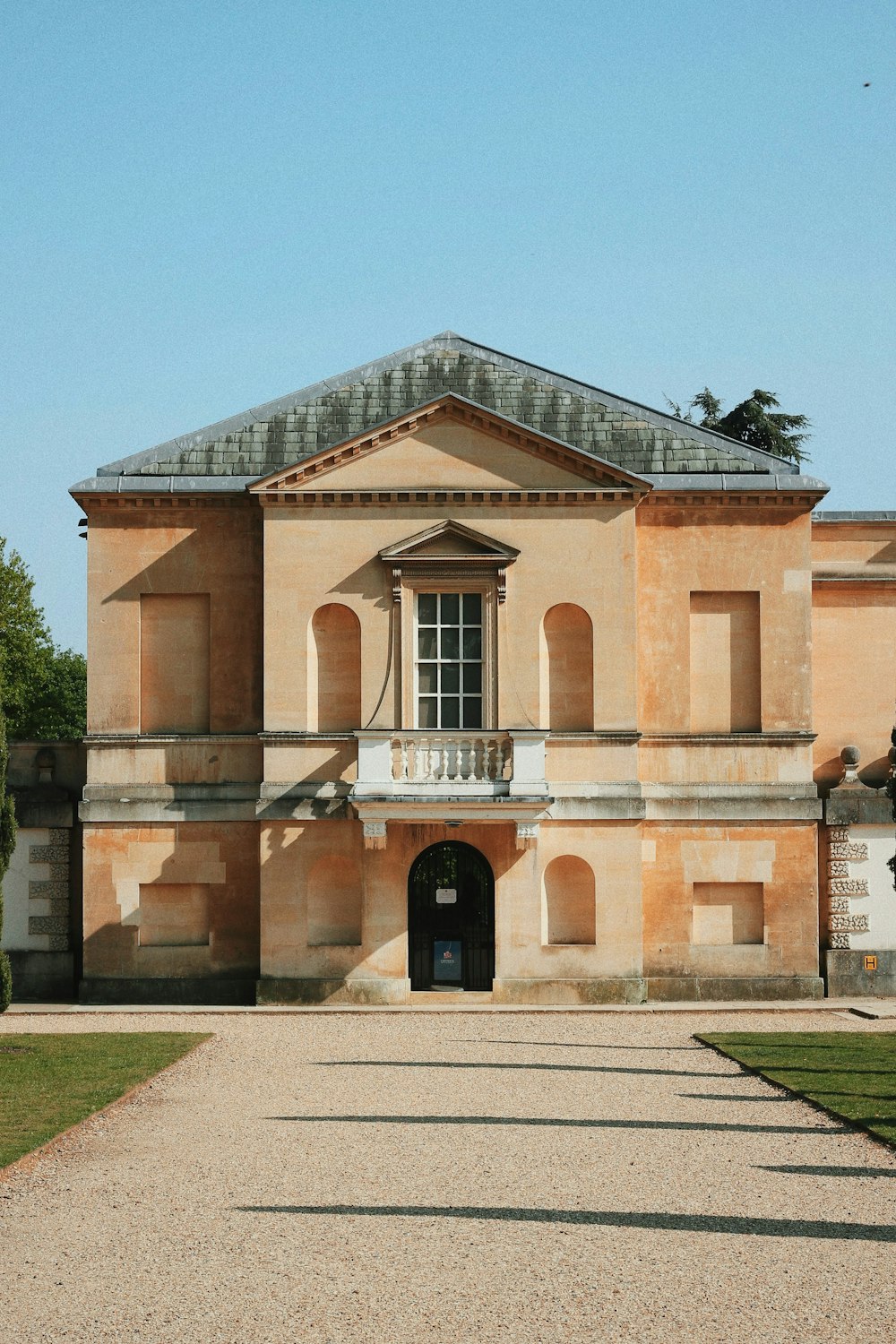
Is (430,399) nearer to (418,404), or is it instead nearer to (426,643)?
(418,404)

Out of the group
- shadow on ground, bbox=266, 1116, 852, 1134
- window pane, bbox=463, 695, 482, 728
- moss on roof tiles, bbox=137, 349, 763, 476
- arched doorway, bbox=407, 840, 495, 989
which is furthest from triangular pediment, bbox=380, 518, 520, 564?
shadow on ground, bbox=266, 1116, 852, 1134

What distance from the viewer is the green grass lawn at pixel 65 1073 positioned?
15.2 m

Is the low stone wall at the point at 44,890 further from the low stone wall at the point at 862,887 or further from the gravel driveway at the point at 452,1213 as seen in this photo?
the low stone wall at the point at 862,887

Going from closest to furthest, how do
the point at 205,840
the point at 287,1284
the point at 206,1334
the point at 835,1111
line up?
the point at 206,1334
the point at 287,1284
the point at 835,1111
the point at 205,840

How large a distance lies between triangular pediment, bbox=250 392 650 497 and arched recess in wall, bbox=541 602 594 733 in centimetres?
220

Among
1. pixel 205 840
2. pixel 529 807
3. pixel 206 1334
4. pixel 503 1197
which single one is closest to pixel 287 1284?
pixel 206 1334

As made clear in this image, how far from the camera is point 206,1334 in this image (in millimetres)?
8906

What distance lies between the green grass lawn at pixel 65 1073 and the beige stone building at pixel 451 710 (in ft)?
16.6

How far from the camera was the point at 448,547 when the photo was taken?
27938 millimetres

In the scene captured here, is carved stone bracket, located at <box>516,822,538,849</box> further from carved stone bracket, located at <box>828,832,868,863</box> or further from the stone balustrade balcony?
carved stone bracket, located at <box>828,832,868,863</box>

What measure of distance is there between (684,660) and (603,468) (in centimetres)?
369

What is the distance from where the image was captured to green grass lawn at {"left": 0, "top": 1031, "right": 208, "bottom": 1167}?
15.2 meters

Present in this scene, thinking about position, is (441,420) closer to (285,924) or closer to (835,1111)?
(285,924)

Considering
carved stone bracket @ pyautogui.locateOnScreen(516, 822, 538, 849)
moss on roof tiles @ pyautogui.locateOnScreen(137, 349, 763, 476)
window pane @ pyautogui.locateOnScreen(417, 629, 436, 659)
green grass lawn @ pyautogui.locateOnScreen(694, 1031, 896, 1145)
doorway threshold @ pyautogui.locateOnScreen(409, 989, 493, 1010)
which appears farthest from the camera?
moss on roof tiles @ pyautogui.locateOnScreen(137, 349, 763, 476)
